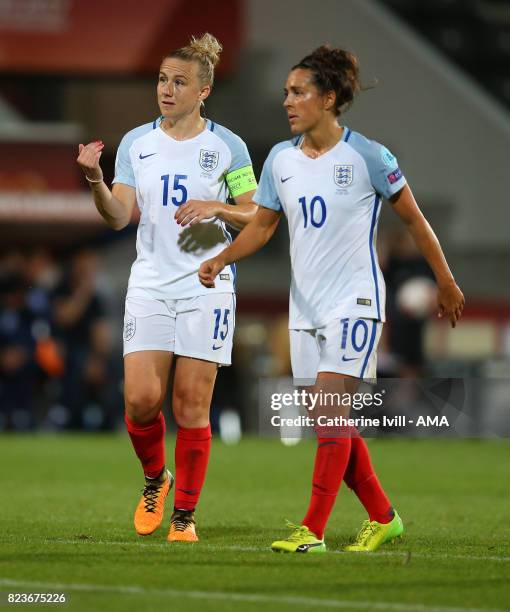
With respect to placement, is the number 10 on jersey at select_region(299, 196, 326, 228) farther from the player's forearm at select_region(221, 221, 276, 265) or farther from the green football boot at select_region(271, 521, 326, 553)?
the green football boot at select_region(271, 521, 326, 553)

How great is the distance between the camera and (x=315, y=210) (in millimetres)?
6617

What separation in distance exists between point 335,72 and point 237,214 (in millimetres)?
825

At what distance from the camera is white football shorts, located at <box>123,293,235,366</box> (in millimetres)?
7051

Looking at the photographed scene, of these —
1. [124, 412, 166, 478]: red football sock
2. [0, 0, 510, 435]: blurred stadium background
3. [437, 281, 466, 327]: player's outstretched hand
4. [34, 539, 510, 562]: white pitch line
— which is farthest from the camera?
[0, 0, 510, 435]: blurred stadium background

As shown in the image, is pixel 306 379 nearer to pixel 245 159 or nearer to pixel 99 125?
pixel 245 159

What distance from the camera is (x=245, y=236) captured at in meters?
6.79

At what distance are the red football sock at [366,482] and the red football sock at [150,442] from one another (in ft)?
3.24

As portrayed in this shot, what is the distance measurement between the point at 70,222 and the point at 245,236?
14.6 meters

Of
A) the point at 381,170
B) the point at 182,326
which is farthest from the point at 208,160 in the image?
the point at 381,170

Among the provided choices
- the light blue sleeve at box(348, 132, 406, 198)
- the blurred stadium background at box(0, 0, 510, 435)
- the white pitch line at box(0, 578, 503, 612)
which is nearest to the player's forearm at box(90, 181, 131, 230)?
the light blue sleeve at box(348, 132, 406, 198)

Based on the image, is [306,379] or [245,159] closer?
[306,379]

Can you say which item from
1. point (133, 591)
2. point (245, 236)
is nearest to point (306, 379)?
point (245, 236)

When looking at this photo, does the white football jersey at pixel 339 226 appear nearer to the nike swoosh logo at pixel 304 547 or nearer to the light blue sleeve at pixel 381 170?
the light blue sleeve at pixel 381 170

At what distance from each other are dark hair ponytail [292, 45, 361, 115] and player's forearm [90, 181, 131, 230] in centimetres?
→ 107
